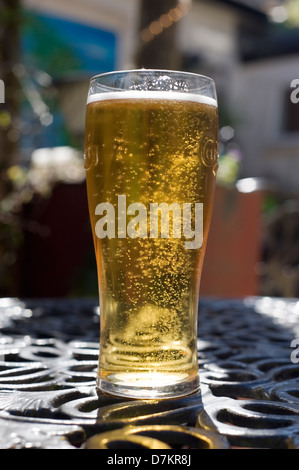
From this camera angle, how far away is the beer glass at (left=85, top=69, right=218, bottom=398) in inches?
30.3

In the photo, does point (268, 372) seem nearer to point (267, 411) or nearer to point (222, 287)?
point (267, 411)

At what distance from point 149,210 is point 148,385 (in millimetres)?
227

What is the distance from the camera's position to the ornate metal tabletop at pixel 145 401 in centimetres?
55

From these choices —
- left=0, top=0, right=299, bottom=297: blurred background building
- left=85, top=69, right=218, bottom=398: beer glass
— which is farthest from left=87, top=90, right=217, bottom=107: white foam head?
left=0, top=0, right=299, bottom=297: blurred background building

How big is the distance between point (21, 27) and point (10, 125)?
30.8 inches

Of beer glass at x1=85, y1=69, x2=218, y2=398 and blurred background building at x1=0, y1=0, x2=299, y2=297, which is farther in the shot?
blurred background building at x1=0, y1=0, x2=299, y2=297

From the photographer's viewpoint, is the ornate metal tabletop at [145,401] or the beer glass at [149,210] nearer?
the ornate metal tabletop at [145,401]

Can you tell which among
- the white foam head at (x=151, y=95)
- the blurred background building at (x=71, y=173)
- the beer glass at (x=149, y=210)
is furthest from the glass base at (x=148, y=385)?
the blurred background building at (x=71, y=173)

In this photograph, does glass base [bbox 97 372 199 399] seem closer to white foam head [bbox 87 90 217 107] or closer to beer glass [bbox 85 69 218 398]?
beer glass [bbox 85 69 218 398]

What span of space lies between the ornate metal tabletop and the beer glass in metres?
0.06

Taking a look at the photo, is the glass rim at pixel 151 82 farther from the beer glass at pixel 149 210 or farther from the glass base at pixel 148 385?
the glass base at pixel 148 385

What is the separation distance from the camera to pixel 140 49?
14.2 ft

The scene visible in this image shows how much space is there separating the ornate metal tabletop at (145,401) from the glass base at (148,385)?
0.07 ft

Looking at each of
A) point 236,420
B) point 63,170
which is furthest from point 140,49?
point 236,420
